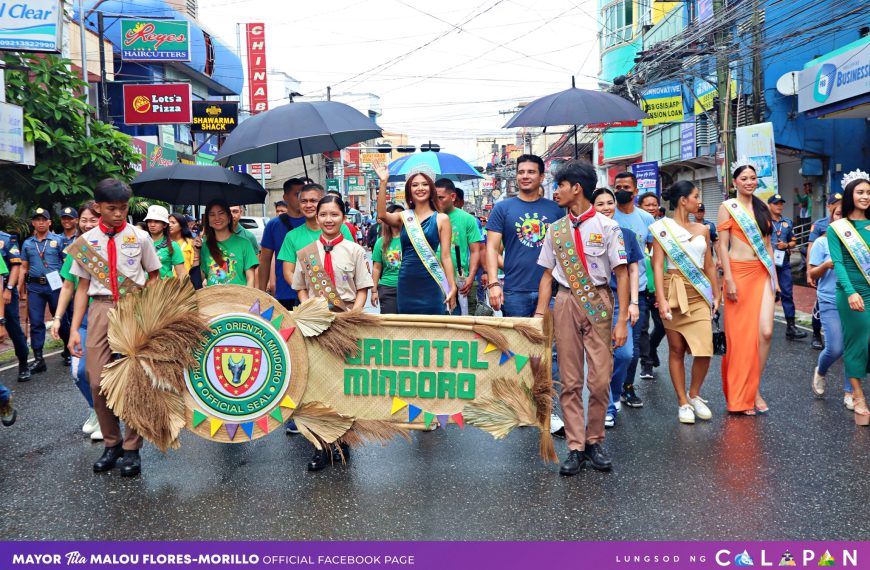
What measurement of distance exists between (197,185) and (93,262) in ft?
7.95

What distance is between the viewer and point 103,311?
5270 millimetres

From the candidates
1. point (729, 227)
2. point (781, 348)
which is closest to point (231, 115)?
point (781, 348)

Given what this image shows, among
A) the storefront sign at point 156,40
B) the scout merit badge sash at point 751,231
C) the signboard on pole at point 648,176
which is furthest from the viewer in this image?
the signboard on pole at point 648,176

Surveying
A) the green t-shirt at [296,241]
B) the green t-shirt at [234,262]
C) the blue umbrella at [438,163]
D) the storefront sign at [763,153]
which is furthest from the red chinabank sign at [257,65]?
the green t-shirt at [296,241]

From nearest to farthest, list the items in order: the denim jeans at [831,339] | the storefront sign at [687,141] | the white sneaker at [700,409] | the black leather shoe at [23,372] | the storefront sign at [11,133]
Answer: the white sneaker at [700,409], the denim jeans at [831,339], the black leather shoe at [23,372], the storefront sign at [11,133], the storefront sign at [687,141]

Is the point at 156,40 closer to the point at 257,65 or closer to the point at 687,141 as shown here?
the point at 257,65

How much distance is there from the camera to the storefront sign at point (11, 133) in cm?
1290

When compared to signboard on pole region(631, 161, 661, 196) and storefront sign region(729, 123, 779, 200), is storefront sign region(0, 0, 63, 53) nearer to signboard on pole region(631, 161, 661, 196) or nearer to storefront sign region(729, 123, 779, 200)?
storefront sign region(729, 123, 779, 200)

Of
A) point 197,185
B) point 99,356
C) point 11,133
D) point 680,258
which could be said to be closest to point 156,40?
point 11,133

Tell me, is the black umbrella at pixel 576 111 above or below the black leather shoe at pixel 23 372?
above

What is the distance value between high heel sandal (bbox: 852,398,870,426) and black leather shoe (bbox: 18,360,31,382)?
7.39 metres

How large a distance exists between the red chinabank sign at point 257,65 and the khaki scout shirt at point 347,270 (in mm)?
33183

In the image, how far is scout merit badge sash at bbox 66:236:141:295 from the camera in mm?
5211

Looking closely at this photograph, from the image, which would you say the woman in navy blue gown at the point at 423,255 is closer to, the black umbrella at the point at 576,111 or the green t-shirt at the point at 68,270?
the black umbrella at the point at 576,111
